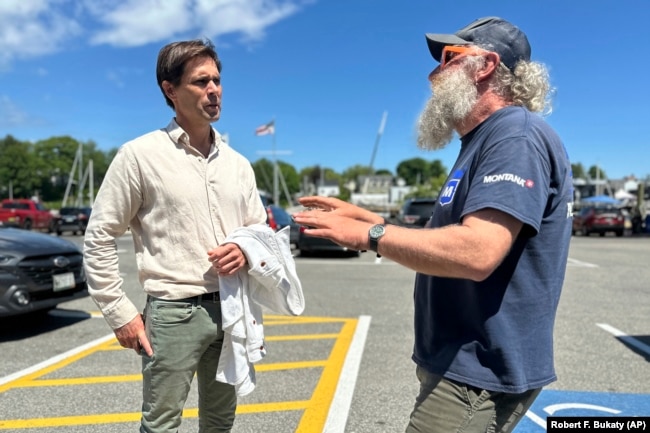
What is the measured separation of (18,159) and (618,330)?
104 m

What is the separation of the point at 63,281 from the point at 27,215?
2501 cm

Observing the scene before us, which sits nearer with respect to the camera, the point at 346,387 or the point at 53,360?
the point at 346,387

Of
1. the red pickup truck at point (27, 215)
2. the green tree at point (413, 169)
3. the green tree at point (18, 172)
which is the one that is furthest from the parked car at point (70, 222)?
the green tree at point (413, 169)

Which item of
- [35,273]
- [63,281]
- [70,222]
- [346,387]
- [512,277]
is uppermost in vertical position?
[512,277]

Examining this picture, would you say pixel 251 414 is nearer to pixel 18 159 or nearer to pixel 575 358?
pixel 575 358

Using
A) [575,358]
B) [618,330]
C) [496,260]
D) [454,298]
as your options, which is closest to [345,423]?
[454,298]

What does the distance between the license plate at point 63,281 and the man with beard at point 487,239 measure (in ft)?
15.7

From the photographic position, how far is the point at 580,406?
3533mm

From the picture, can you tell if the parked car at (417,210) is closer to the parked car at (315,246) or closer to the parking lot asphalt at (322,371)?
the parked car at (315,246)

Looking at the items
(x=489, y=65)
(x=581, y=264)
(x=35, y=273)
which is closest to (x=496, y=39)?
(x=489, y=65)

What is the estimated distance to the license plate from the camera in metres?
5.41

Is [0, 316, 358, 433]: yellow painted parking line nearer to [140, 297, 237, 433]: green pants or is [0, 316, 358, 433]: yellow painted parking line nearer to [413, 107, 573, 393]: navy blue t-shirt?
[140, 297, 237, 433]: green pants

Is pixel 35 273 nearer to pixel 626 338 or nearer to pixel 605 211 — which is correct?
pixel 626 338

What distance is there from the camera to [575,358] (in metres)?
4.69
